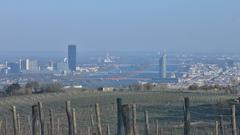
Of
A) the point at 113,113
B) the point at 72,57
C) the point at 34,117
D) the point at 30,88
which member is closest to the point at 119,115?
the point at 34,117

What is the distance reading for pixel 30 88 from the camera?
183 ft

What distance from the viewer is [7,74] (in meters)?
72.9

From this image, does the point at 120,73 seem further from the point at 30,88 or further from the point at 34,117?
the point at 34,117

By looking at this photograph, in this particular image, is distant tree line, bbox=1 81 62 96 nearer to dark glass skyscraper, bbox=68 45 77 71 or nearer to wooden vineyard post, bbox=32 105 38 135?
dark glass skyscraper, bbox=68 45 77 71

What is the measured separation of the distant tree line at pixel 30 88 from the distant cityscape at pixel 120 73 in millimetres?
3747

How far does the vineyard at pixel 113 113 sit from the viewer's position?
22.8 m

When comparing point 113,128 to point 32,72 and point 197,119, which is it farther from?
point 32,72

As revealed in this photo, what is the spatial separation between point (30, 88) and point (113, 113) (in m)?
22.3

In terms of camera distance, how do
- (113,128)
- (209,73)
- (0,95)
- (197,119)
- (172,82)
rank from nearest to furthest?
(113,128) → (197,119) → (0,95) → (172,82) → (209,73)

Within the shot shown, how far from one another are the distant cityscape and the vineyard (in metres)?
11.0

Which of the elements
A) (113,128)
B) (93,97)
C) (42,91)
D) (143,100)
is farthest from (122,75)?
(113,128)

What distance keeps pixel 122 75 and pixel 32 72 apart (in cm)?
911

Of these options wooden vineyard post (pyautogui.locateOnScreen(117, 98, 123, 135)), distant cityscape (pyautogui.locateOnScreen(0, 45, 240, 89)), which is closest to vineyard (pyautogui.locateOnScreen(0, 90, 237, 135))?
wooden vineyard post (pyautogui.locateOnScreen(117, 98, 123, 135))

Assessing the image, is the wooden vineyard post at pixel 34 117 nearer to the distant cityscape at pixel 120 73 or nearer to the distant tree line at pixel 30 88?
the distant tree line at pixel 30 88
